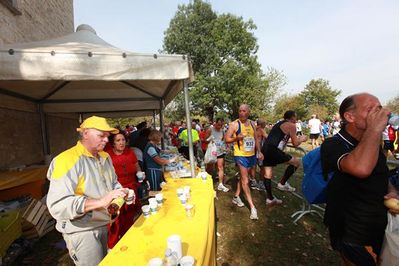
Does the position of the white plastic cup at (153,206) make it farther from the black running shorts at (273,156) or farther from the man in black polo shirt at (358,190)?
the black running shorts at (273,156)

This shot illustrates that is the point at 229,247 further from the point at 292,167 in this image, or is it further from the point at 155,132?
the point at 292,167

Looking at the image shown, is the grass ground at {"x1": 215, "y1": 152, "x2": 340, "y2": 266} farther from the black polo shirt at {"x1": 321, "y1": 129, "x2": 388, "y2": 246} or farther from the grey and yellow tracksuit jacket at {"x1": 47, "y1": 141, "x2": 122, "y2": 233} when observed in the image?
the grey and yellow tracksuit jacket at {"x1": 47, "y1": 141, "x2": 122, "y2": 233}

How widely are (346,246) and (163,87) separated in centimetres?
466

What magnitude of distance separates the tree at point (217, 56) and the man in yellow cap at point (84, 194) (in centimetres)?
2665

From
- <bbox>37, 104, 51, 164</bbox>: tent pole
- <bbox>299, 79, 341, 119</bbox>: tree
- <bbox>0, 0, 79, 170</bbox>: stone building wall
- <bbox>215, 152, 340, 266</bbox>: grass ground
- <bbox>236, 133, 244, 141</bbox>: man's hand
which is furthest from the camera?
<bbox>299, 79, 341, 119</bbox>: tree

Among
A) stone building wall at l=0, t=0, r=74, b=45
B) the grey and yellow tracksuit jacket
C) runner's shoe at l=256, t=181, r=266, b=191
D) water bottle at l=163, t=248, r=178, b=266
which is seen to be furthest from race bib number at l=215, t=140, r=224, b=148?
stone building wall at l=0, t=0, r=74, b=45

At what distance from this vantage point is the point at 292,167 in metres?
5.72

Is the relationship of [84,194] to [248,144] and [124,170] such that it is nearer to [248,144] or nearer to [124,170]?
[124,170]

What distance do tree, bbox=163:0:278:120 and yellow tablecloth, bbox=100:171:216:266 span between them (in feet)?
86.3

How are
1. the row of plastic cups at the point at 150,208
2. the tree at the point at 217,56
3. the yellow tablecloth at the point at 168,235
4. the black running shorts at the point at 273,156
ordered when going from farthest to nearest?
the tree at the point at 217,56
the black running shorts at the point at 273,156
the row of plastic cups at the point at 150,208
the yellow tablecloth at the point at 168,235

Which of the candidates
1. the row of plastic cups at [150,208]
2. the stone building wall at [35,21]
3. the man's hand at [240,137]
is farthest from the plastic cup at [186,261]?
the stone building wall at [35,21]

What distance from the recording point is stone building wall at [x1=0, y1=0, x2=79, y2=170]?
209 inches

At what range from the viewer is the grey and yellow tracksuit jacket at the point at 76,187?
71.9 inches

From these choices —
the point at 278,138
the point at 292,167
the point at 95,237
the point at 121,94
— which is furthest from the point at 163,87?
the point at 95,237
